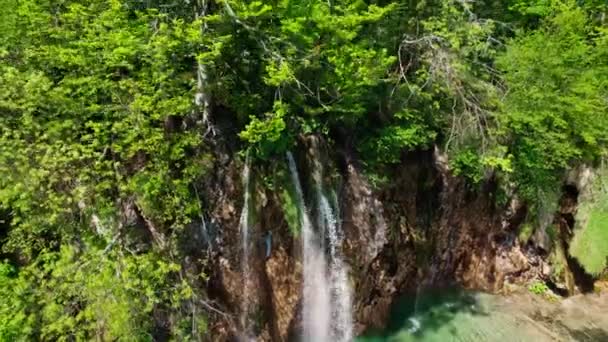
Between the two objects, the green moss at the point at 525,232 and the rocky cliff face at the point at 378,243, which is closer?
the rocky cliff face at the point at 378,243

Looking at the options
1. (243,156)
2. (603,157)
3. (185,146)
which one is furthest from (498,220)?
(185,146)

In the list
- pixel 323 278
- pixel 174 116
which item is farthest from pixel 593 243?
pixel 174 116

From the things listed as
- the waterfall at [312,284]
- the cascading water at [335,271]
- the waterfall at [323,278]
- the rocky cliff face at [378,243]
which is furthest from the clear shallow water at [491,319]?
the waterfall at [312,284]

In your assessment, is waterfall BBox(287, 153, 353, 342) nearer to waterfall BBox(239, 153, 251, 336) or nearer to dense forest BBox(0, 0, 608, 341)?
waterfall BBox(239, 153, 251, 336)

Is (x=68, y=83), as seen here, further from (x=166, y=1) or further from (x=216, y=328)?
(x=216, y=328)

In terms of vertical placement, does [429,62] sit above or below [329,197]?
above

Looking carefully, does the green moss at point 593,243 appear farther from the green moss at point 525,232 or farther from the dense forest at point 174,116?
the dense forest at point 174,116

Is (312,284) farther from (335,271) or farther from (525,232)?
(525,232)
